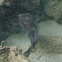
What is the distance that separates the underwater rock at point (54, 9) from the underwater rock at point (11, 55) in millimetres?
4039

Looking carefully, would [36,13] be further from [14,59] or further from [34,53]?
[14,59]

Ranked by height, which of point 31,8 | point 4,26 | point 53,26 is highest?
point 31,8

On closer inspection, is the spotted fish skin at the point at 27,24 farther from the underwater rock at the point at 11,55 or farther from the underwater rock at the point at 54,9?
the underwater rock at the point at 11,55

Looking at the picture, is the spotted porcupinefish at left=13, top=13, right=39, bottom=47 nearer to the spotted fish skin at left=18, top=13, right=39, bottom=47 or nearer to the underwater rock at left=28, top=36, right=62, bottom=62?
the spotted fish skin at left=18, top=13, right=39, bottom=47

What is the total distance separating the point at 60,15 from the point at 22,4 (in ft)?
7.60

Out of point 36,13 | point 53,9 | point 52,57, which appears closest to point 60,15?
point 53,9

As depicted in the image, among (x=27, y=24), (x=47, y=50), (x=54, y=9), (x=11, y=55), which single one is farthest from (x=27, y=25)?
(x=11, y=55)

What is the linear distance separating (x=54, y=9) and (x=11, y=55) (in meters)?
4.56

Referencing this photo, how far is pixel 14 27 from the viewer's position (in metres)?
5.61

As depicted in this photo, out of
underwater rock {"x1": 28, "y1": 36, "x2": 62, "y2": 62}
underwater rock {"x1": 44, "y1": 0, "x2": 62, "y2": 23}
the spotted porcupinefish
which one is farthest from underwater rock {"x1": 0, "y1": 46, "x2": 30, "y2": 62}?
underwater rock {"x1": 44, "y1": 0, "x2": 62, "y2": 23}

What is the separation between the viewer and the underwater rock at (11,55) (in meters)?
2.52

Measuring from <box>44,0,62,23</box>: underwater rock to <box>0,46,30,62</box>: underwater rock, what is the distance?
404cm

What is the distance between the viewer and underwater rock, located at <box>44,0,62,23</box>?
6.01 m

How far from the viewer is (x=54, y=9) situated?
6.24 m
